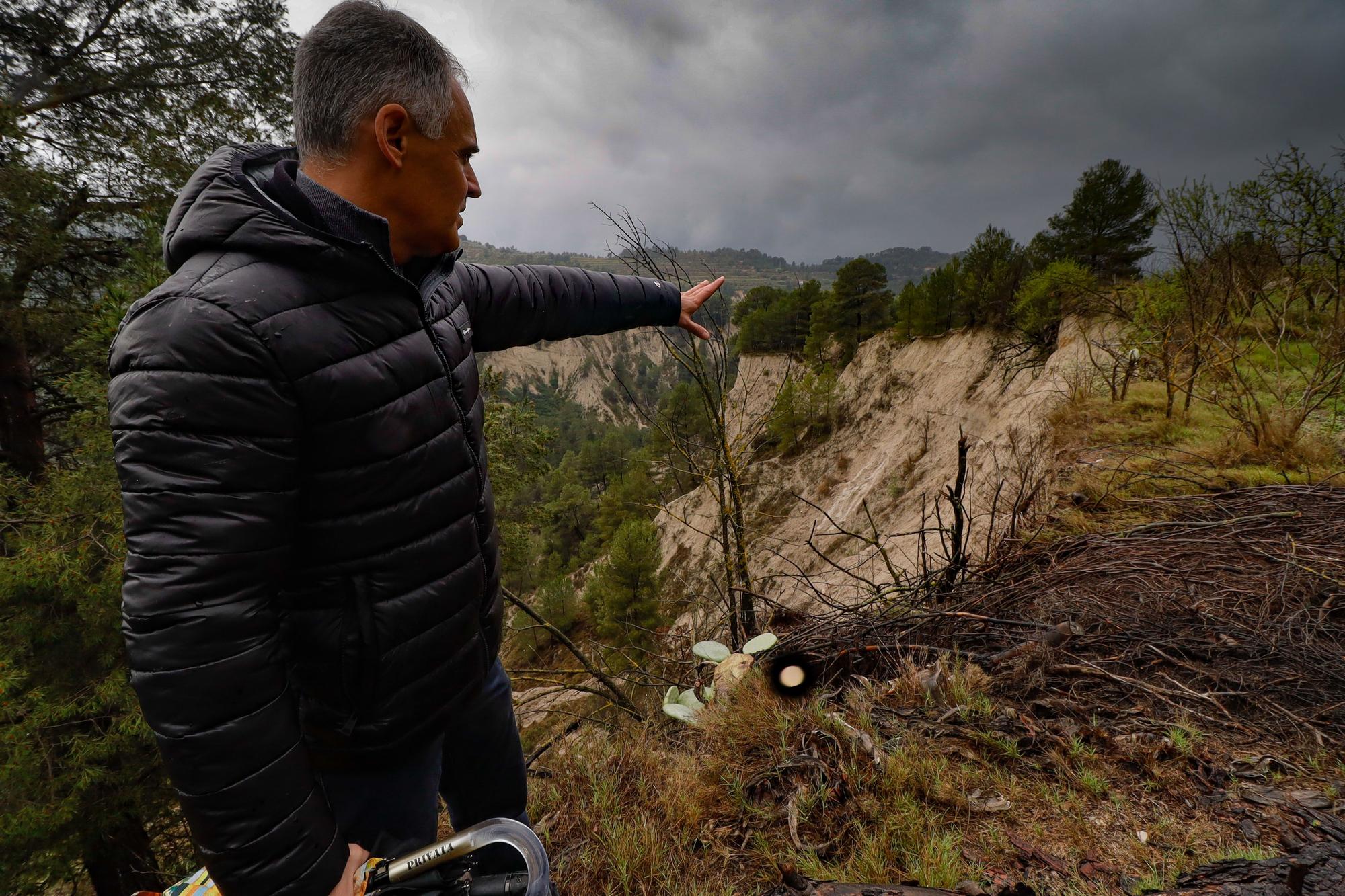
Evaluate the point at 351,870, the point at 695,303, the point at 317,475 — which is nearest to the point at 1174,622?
the point at 695,303

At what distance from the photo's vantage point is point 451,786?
171 cm

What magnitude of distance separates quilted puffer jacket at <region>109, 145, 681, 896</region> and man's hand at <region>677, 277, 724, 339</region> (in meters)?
1.33

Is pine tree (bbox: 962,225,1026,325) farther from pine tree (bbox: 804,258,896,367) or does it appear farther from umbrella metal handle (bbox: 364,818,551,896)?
umbrella metal handle (bbox: 364,818,551,896)

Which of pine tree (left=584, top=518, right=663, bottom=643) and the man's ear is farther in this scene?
pine tree (left=584, top=518, right=663, bottom=643)

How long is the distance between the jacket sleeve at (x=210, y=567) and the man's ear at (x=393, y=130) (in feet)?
1.63

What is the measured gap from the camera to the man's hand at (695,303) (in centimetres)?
249

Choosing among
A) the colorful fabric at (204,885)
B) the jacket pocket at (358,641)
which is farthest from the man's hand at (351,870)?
the jacket pocket at (358,641)

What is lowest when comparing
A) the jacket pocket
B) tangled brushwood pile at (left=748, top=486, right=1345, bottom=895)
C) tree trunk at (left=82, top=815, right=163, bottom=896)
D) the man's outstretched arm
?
tree trunk at (left=82, top=815, right=163, bottom=896)

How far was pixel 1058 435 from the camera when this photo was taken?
20.0 ft

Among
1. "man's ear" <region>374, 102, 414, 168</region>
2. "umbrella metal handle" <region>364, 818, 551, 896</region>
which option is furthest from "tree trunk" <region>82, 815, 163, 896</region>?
"man's ear" <region>374, 102, 414, 168</region>

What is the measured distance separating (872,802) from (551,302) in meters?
2.25

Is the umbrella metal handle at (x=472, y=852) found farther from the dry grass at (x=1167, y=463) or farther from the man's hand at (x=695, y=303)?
the dry grass at (x=1167, y=463)

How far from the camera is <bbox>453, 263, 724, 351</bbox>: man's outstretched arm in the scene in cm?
194

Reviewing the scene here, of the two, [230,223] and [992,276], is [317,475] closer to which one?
[230,223]
